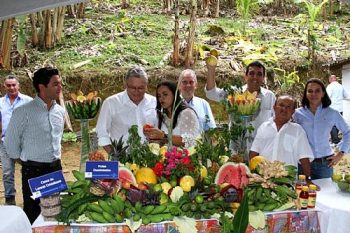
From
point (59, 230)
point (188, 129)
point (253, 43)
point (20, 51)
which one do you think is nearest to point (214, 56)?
point (188, 129)

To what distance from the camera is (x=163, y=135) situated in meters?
3.67

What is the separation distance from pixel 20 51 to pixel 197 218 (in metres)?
6.72

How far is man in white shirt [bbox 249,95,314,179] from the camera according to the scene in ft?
11.8

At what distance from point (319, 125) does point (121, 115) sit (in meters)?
1.52

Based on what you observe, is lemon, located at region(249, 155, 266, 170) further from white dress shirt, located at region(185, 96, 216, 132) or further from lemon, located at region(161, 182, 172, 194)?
white dress shirt, located at region(185, 96, 216, 132)

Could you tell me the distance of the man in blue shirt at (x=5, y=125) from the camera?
5340 mm

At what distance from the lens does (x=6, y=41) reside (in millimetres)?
8633

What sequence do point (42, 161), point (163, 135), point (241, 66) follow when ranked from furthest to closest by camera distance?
1. point (241, 66)
2. point (42, 161)
3. point (163, 135)

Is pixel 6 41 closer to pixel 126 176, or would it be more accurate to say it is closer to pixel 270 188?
pixel 126 176

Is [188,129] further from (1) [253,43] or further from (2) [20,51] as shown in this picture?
(1) [253,43]

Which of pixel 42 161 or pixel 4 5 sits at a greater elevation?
pixel 4 5

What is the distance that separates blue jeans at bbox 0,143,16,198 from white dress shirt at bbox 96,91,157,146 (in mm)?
→ 1725

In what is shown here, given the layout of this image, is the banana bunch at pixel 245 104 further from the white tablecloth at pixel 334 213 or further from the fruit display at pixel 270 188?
the white tablecloth at pixel 334 213

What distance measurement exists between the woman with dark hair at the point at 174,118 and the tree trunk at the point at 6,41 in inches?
209
